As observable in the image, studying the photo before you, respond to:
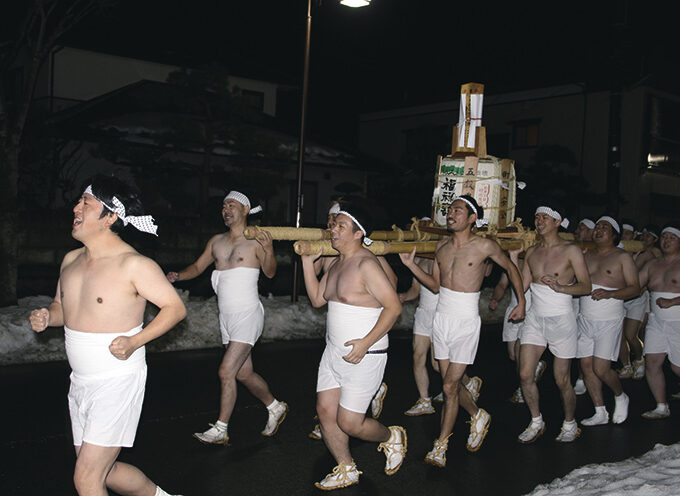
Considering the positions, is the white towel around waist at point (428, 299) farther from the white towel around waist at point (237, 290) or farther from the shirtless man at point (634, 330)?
the shirtless man at point (634, 330)

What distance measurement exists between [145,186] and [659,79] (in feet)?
66.7

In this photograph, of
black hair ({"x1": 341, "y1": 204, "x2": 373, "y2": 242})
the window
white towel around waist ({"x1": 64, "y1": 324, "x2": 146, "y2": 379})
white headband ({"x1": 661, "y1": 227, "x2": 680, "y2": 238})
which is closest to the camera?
white towel around waist ({"x1": 64, "y1": 324, "x2": 146, "y2": 379})

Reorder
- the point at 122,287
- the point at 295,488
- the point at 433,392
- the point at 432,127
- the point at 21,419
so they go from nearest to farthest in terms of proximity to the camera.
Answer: the point at 122,287
the point at 295,488
the point at 21,419
the point at 433,392
the point at 432,127

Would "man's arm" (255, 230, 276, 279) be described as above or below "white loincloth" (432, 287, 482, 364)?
above

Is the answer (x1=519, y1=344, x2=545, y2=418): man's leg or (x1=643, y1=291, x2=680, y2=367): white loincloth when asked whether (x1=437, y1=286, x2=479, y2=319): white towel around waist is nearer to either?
(x1=519, y1=344, x2=545, y2=418): man's leg

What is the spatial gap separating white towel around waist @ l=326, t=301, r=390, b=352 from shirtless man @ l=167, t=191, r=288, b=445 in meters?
1.14

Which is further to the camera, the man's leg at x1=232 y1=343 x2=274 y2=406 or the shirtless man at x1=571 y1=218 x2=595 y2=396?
the shirtless man at x1=571 y1=218 x2=595 y2=396

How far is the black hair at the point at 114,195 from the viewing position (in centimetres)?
367

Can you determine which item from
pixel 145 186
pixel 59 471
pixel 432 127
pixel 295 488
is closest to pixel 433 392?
pixel 295 488

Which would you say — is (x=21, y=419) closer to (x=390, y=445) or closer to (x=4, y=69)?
(x=390, y=445)

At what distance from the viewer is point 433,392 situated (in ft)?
26.9

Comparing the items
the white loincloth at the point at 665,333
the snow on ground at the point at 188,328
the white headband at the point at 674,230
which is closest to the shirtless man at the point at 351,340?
the white loincloth at the point at 665,333

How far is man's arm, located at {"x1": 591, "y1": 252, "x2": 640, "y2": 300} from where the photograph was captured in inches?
277

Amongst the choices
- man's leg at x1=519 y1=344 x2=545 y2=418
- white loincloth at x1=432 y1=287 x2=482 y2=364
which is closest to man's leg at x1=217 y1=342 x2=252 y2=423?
white loincloth at x1=432 y1=287 x2=482 y2=364
